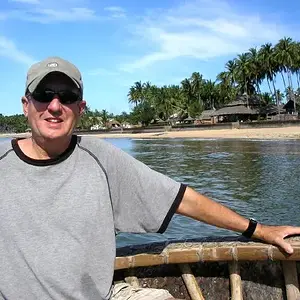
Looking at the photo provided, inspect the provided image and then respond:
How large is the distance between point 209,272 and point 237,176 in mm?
14891

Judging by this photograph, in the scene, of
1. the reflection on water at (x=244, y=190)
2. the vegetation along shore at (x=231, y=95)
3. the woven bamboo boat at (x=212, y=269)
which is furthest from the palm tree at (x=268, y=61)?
the woven bamboo boat at (x=212, y=269)

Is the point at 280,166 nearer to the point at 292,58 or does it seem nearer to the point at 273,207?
the point at 273,207

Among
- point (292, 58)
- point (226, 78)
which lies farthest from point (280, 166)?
point (226, 78)

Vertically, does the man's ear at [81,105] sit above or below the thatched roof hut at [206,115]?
above

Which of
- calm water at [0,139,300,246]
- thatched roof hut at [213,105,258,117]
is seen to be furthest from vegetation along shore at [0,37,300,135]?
calm water at [0,139,300,246]

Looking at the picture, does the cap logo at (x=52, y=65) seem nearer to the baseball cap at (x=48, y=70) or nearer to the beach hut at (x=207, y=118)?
the baseball cap at (x=48, y=70)

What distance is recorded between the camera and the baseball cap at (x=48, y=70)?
1.93 m

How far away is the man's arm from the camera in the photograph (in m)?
2.24

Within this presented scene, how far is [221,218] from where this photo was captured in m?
2.32

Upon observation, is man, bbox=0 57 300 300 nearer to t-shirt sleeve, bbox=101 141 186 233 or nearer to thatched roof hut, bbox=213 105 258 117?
t-shirt sleeve, bbox=101 141 186 233

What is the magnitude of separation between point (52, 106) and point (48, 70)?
16 centimetres

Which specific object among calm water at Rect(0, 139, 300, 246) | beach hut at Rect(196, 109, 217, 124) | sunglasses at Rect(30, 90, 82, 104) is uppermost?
sunglasses at Rect(30, 90, 82, 104)

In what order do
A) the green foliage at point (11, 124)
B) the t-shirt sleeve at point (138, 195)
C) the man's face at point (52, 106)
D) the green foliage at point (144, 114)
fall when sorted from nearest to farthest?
1. the man's face at point (52, 106)
2. the t-shirt sleeve at point (138, 195)
3. the green foliage at point (144, 114)
4. the green foliage at point (11, 124)

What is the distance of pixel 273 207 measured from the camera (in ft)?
35.9
